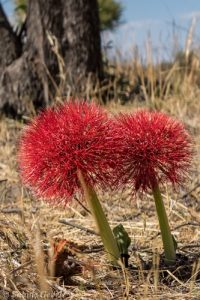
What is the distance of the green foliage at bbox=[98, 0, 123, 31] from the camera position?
→ 15.8 meters

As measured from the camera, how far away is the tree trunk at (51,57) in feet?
12.9

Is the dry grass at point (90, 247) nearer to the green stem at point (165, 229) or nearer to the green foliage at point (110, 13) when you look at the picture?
the green stem at point (165, 229)

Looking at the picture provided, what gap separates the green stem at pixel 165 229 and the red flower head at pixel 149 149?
4cm

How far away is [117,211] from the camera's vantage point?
7.79ft

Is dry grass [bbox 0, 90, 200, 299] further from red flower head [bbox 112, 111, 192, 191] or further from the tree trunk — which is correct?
the tree trunk

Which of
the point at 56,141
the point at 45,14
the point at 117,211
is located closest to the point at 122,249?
the point at 56,141

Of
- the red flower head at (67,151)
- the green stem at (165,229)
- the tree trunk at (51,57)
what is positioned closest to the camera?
the red flower head at (67,151)

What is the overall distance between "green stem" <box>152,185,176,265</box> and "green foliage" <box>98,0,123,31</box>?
14.6 meters

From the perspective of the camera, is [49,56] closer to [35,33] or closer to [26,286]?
[35,33]

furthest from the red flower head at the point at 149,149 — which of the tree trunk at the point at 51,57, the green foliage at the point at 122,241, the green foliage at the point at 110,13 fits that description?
the green foliage at the point at 110,13

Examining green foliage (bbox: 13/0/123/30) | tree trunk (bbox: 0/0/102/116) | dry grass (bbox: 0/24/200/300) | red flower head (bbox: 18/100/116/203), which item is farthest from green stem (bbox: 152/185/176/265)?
green foliage (bbox: 13/0/123/30)

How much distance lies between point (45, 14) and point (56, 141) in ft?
9.12

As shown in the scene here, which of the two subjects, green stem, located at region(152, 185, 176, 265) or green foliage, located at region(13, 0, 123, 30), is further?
green foliage, located at region(13, 0, 123, 30)

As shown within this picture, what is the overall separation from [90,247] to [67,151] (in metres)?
0.52
